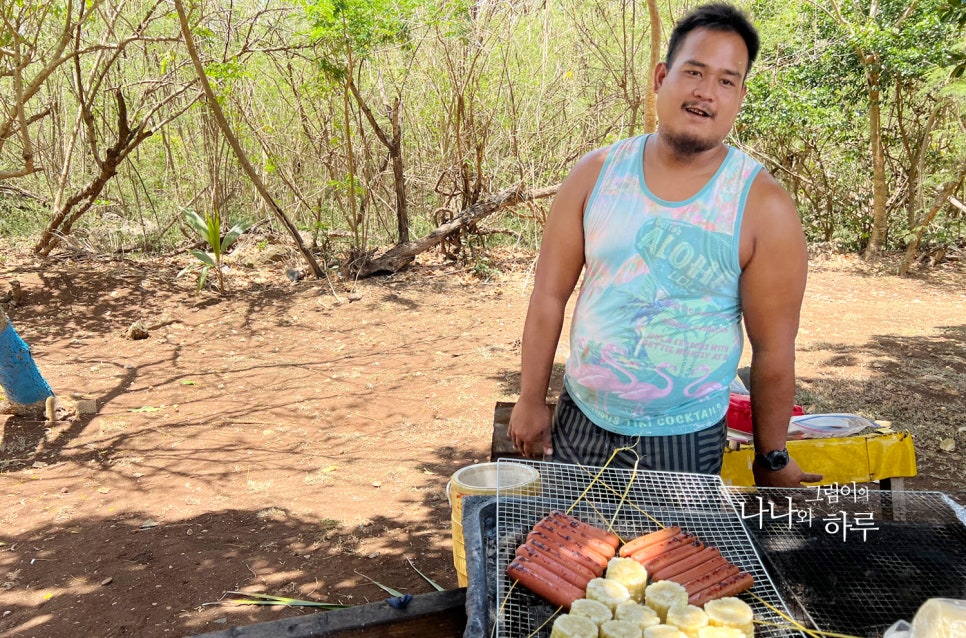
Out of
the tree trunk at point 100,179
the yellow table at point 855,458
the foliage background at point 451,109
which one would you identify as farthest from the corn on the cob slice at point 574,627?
the tree trunk at point 100,179

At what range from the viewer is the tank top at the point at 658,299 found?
6.31 ft

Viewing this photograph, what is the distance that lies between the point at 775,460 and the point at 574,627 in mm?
946

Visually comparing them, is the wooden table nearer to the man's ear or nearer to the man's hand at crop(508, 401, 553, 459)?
the man's hand at crop(508, 401, 553, 459)

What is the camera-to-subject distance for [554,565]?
1732 mm

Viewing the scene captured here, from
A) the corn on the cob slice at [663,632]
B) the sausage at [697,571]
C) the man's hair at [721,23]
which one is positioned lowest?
the corn on the cob slice at [663,632]

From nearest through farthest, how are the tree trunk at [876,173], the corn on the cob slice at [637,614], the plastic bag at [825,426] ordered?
the corn on the cob slice at [637,614] → the plastic bag at [825,426] → the tree trunk at [876,173]

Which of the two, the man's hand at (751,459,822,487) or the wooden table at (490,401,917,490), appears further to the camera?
Answer: the wooden table at (490,401,917,490)

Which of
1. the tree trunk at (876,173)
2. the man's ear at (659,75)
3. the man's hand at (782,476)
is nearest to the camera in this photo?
the man's ear at (659,75)

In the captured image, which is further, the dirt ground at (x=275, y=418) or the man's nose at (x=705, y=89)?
the dirt ground at (x=275, y=418)

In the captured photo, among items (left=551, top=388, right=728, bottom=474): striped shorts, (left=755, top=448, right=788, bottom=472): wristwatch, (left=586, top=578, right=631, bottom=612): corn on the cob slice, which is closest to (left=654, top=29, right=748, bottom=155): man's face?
(left=551, top=388, right=728, bottom=474): striped shorts

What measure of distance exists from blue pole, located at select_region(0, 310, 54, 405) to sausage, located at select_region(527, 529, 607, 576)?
5.16 m

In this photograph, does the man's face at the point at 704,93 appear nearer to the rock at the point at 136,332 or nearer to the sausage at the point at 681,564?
the sausage at the point at 681,564

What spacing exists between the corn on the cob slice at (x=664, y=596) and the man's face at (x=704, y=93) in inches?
44.3

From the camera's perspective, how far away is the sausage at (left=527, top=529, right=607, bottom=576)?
Result: 5.80ft
